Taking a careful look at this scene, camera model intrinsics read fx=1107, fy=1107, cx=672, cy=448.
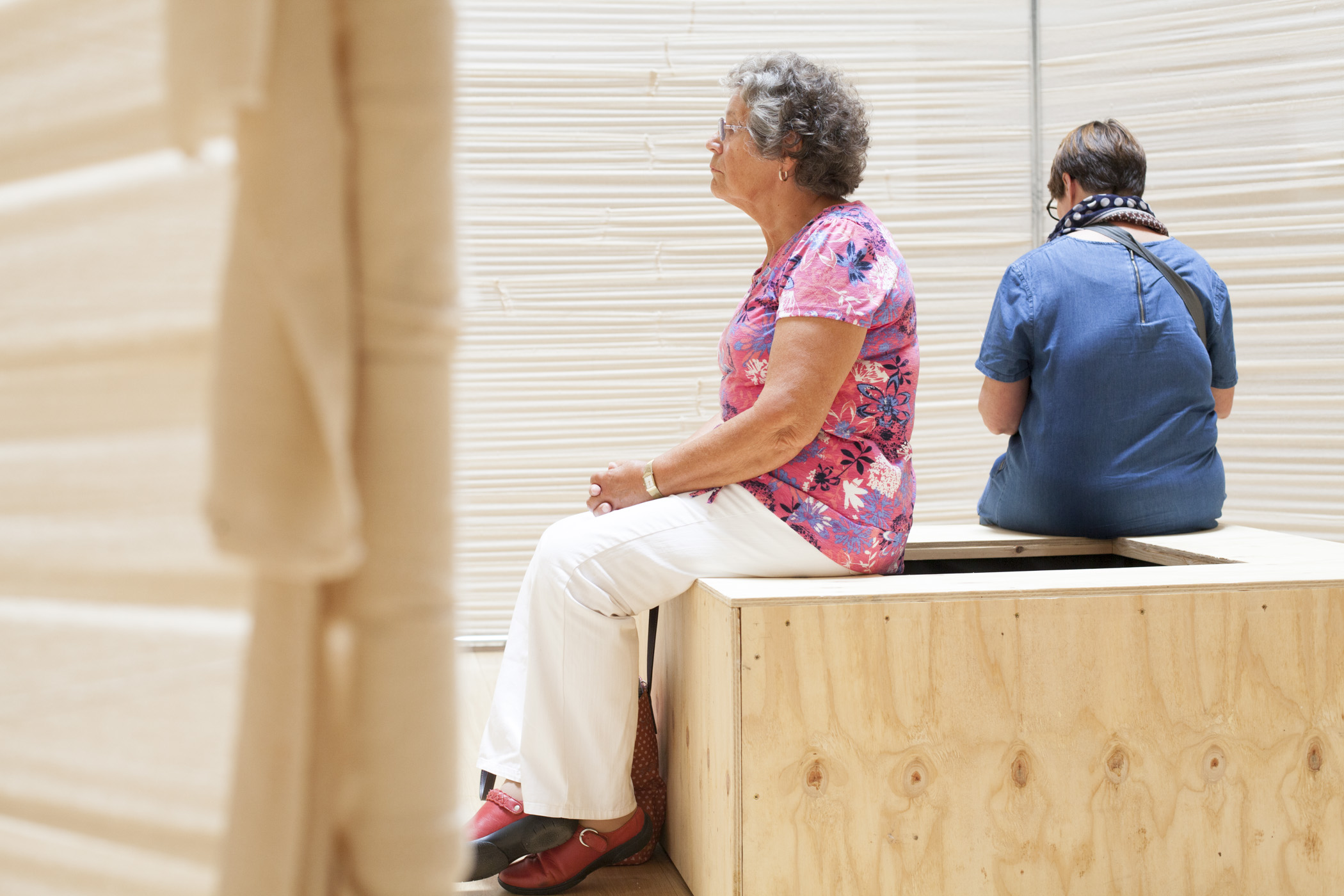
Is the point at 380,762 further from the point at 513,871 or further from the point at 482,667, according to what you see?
the point at 482,667

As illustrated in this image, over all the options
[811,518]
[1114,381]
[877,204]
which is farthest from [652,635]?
[877,204]

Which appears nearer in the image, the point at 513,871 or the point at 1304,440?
the point at 513,871

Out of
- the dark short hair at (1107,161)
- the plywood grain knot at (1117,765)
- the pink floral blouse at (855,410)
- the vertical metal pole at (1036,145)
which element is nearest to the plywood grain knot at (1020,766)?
the plywood grain knot at (1117,765)

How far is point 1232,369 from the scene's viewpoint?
2.38 metres

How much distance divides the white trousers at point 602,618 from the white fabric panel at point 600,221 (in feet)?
5.38

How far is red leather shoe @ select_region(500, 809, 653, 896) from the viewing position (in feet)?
5.48

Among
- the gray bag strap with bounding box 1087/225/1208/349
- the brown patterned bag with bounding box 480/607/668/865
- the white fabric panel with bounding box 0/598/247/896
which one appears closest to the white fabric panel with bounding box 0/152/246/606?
the white fabric panel with bounding box 0/598/247/896

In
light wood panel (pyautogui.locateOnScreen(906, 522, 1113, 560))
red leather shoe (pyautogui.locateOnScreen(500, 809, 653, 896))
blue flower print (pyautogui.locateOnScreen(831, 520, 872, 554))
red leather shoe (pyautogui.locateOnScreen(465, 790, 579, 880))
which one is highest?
blue flower print (pyautogui.locateOnScreen(831, 520, 872, 554))

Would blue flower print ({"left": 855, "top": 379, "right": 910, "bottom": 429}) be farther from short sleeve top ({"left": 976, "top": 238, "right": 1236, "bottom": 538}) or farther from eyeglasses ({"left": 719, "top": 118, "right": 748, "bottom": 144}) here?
short sleeve top ({"left": 976, "top": 238, "right": 1236, "bottom": 538})

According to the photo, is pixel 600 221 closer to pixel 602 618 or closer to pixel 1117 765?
pixel 602 618

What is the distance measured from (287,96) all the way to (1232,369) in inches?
93.5

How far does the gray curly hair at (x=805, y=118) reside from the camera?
5.98 feet

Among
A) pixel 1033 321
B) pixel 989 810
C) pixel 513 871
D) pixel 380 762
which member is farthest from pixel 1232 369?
pixel 380 762

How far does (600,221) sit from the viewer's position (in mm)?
3439
